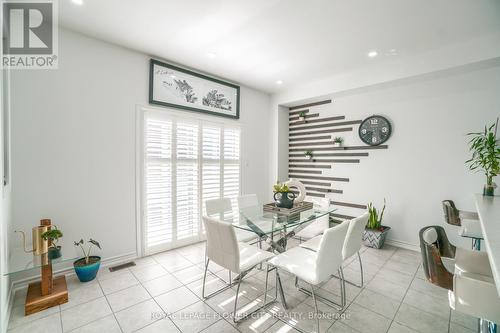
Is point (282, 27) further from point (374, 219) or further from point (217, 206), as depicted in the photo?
point (374, 219)

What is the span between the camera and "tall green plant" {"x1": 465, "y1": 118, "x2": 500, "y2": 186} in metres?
2.62

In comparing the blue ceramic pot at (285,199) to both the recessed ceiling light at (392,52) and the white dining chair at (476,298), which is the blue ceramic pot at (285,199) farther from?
the recessed ceiling light at (392,52)

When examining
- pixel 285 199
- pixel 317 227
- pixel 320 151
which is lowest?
pixel 317 227

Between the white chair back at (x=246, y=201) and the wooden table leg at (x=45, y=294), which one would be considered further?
the white chair back at (x=246, y=201)

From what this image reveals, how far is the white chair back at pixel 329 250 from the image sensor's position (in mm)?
1701

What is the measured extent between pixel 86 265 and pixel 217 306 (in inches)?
63.6

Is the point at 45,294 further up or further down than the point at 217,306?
further up

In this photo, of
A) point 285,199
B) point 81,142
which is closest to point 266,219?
point 285,199

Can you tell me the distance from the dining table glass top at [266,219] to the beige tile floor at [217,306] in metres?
0.75

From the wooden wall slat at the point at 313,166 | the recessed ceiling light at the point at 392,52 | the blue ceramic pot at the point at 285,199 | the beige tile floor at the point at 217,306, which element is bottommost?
the beige tile floor at the point at 217,306

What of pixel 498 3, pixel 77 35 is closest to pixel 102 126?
pixel 77 35

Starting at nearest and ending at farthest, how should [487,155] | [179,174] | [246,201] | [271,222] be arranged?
[271,222] < [487,155] < [246,201] < [179,174]

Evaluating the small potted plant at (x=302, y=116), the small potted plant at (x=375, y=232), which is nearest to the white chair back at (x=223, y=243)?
the small potted plant at (x=375, y=232)

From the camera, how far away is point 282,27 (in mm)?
2535
